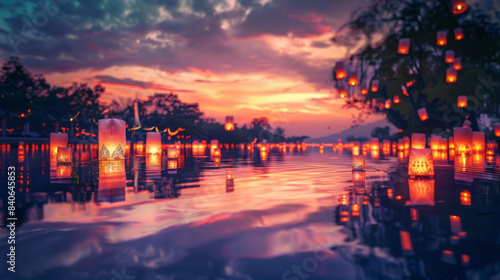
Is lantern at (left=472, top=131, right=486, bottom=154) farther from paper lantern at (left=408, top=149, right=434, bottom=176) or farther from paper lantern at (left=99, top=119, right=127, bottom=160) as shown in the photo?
paper lantern at (left=99, top=119, right=127, bottom=160)

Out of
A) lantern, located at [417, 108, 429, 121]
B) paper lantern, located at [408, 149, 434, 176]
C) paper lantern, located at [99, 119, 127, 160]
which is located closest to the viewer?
paper lantern, located at [408, 149, 434, 176]

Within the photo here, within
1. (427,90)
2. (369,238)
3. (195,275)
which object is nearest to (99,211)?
(195,275)

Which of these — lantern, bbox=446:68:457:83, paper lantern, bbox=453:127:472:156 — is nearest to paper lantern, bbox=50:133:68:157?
paper lantern, bbox=453:127:472:156

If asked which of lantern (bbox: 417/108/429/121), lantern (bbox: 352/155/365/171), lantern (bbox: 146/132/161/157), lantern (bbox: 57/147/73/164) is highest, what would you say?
lantern (bbox: 417/108/429/121)

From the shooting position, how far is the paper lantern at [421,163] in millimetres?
9646

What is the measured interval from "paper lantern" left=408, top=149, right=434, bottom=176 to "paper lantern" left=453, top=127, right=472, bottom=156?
1291 cm

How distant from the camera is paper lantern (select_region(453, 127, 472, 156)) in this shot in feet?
69.2

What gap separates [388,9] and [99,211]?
2641 cm

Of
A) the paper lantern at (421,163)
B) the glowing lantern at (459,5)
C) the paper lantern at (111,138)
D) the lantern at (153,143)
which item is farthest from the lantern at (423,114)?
the paper lantern at (111,138)

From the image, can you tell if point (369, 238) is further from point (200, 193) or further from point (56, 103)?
point (56, 103)

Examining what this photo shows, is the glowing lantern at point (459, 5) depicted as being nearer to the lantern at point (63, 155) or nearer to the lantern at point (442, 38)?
the lantern at point (442, 38)

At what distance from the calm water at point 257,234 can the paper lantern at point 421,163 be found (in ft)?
6.63

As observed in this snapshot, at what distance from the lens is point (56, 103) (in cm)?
4481

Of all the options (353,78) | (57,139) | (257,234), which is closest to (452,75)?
(353,78)
